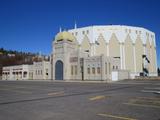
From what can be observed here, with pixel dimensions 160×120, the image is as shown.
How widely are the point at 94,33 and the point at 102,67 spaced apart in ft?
98.0

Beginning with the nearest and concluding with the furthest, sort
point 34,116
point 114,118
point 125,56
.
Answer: point 114,118
point 34,116
point 125,56

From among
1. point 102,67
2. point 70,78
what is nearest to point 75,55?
point 70,78

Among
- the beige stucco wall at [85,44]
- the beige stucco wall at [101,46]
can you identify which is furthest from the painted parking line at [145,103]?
the beige stucco wall at [85,44]

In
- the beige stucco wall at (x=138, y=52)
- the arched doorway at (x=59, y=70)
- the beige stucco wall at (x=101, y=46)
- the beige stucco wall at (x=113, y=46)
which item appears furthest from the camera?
the beige stucco wall at (x=138, y=52)

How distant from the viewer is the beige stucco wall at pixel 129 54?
249 ft

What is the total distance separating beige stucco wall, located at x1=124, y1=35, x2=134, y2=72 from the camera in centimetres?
7588

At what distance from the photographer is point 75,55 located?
5988cm

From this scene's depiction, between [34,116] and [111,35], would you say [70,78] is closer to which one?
[111,35]

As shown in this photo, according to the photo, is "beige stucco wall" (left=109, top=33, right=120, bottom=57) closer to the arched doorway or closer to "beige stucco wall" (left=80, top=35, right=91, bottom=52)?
"beige stucco wall" (left=80, top=35, right=91, bottom=52)

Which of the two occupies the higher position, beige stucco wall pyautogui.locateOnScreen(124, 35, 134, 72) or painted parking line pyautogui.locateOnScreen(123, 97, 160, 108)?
beige stucco wall pyautogui.locateOnScreen(124, 35, 134, 72)

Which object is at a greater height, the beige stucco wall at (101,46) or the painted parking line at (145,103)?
the beige stucco wall at (101,46)

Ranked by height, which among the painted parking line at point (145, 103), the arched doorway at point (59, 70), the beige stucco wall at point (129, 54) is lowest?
the painted parking line at point (145, 103)

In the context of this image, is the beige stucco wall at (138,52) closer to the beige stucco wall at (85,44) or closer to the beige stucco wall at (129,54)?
the beige stucco wall at (129,54)

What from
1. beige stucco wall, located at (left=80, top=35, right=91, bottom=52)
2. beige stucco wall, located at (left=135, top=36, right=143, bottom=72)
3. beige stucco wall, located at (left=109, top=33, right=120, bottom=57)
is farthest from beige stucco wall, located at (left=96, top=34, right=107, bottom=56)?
beige stucco wall, located at (left=135, top=36, right=143, bottom=72)
